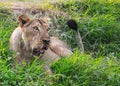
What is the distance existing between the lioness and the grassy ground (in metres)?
0.10

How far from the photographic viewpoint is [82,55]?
548 centimetres

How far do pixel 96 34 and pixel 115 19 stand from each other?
55 centimetres

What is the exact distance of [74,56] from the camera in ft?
17.8

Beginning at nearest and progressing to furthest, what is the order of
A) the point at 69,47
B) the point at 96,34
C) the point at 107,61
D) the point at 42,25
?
the point at 42,25 < the point at 107,61 < the point at 69,47 < the point at 96,34

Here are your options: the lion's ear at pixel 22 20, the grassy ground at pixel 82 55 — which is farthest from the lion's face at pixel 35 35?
the grassy ground at pixel 82 55

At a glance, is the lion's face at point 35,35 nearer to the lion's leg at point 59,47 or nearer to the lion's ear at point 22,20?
the lion's ear at point 22,20

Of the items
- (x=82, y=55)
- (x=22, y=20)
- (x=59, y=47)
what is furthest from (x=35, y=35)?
(x=59, y=47)

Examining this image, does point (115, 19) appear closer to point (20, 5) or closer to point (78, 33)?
point (78, 33)

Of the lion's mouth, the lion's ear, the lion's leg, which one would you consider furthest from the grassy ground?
the lion's ear

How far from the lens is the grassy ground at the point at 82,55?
16.1 feet

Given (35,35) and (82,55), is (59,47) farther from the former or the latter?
(35,35)

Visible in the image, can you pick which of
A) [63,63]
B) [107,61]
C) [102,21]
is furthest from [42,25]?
[102,21]

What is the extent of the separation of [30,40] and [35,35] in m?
0.10

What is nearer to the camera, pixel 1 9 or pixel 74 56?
pixel 74 56
